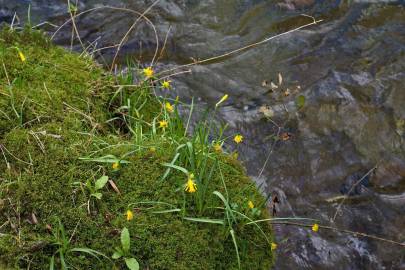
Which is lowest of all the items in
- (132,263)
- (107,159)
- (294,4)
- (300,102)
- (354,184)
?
(354,184)

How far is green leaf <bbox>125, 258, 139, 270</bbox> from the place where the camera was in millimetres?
2699

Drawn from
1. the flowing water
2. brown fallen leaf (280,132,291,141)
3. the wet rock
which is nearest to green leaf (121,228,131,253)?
the flowing water

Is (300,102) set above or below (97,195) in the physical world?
below

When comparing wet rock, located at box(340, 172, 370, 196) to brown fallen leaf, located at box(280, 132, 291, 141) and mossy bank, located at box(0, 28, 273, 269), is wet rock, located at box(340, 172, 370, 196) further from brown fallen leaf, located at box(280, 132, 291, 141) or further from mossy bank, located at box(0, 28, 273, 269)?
mossy bank, located at box(0, 28, 273, 269)

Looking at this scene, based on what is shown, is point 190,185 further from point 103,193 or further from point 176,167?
point 103,193

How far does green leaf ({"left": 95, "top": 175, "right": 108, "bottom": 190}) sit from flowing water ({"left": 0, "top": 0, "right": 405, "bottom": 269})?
5.86ft

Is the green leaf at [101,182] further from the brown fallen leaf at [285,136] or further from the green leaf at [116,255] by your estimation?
the brown fallen leaf at [285,136]

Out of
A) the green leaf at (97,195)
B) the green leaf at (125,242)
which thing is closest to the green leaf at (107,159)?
the green leaf at (97,195)

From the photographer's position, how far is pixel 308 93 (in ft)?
18.6

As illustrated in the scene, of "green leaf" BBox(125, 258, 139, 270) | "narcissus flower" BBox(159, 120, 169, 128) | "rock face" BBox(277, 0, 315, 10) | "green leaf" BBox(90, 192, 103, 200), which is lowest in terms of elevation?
"rock face" BBox(277, 0, 315, 10)

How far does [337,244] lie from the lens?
14.2 ft

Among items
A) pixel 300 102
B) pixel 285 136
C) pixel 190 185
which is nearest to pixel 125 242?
pixel 190 185

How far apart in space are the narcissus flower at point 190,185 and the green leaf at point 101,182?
448mm

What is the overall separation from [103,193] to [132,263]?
475 mm
